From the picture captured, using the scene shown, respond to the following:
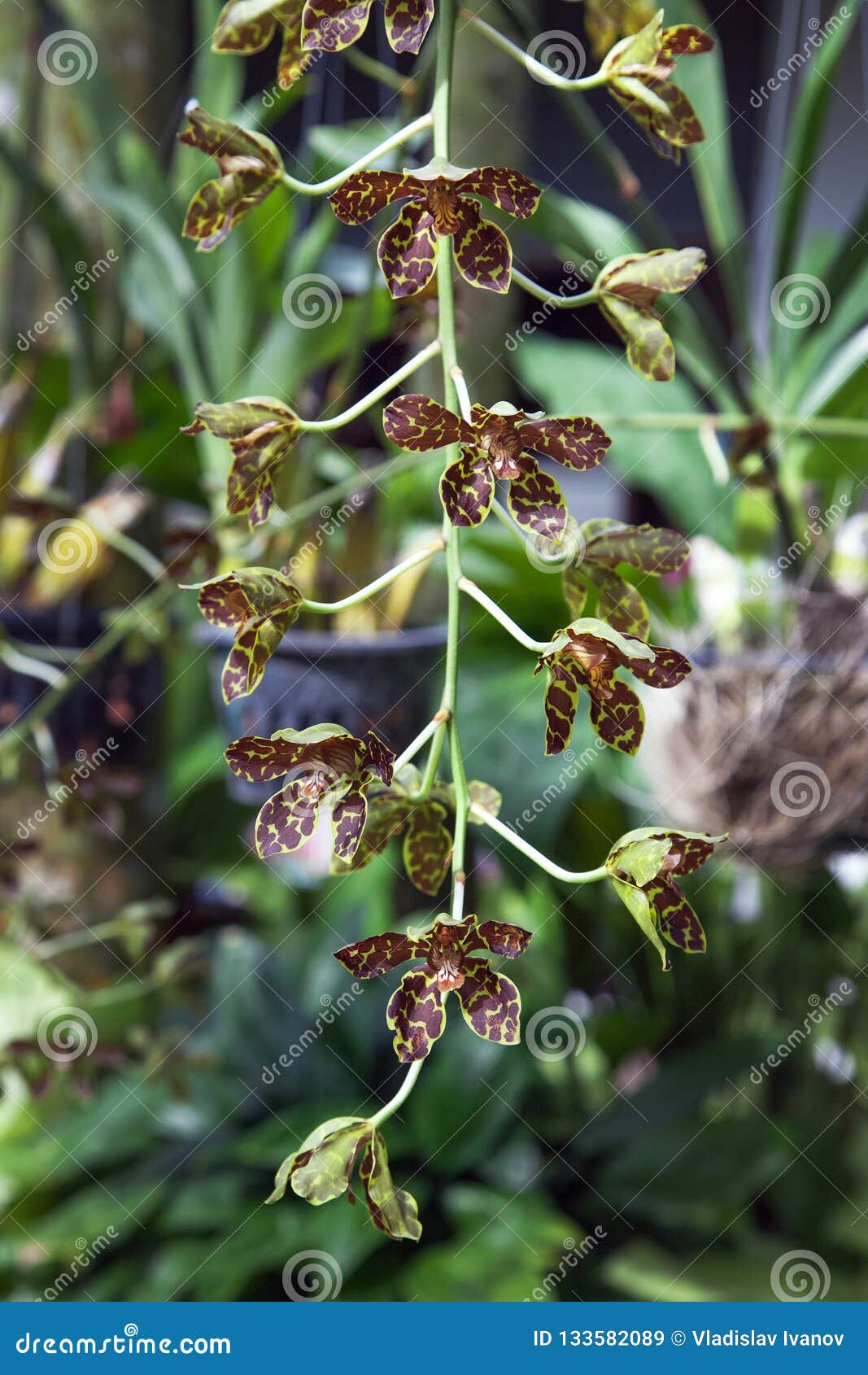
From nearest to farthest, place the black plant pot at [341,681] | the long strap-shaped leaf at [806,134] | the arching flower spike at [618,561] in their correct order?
1. the arching flower spike at [618,561]
2. the black plant pot at [341,681]
3. the long strap-shaped leaf at [806,134]

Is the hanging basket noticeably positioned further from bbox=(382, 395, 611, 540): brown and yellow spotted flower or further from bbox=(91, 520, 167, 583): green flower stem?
bbox=(382, 395, 611, 540): brown and yellow spotted flower

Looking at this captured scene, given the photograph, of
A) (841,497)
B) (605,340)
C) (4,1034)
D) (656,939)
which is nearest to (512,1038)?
(656,939)

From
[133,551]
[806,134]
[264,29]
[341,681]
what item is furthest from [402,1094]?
[806,134]

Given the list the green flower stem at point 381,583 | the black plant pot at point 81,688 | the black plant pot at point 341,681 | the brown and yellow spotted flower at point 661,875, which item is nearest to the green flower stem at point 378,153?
the green flower stem at point 381,583

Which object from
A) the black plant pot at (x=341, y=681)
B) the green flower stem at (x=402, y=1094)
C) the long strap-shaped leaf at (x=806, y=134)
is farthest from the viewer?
the long strap-shaped leaf at (x=806, y=134)

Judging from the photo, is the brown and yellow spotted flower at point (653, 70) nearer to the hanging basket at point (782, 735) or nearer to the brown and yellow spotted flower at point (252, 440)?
the brown and yellow spotted flower at point (252, 440)

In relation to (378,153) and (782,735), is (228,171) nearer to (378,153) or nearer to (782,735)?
(378,153)

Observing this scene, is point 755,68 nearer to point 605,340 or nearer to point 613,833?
point 605,340

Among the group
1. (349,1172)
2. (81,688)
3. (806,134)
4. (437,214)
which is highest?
(806,134)

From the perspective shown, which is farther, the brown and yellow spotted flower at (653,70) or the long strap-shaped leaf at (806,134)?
the long strap-shaped leaf at (806,134)
